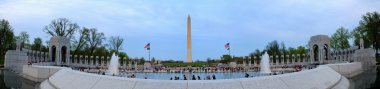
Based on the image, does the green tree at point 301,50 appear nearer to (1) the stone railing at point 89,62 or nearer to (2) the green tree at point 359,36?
(2) the green tree at point 359,36

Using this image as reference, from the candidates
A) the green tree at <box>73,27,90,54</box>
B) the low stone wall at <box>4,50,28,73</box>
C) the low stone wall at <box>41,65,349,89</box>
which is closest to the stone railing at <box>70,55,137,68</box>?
the green tree at <box>73,27,90,54</box>

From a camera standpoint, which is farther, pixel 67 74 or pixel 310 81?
pixel 67 74

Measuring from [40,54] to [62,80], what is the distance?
40.3 metres

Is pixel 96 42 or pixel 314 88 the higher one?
pixel 96 42

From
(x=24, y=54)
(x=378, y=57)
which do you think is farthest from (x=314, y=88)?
(x=378, y=57)

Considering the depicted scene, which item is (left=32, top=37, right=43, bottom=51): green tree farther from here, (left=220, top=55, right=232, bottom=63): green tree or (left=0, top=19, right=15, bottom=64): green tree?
(left=220, top=55, right=232, bottom=63): green tree

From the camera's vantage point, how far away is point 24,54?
38625 mm

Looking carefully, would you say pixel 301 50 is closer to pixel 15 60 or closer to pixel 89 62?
pixel 89 62

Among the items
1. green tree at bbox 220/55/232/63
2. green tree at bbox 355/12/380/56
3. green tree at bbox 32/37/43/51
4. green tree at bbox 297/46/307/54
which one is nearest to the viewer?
green tree at bbox 355/12/380/56

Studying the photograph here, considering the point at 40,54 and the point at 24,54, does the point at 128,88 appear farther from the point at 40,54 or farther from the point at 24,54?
the point at 40,54

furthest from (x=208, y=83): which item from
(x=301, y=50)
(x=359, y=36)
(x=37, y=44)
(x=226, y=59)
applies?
(x=301, y=50)

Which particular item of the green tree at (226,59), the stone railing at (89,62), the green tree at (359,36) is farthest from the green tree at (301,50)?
the stone railing at (89,62)

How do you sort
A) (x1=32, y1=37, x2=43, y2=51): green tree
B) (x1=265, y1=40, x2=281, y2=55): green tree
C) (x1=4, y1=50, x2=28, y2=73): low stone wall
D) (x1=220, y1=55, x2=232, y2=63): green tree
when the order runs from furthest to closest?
(x1=265, y1=40, x2=281, y2=55): green tree → (x1=220, y1=55, x2=232, y2=63): green tree → (x1=32, y1=37, x2=43, y2=51): green tree → (x1=4, y1=50, x2=28, y2=73): low stone wall

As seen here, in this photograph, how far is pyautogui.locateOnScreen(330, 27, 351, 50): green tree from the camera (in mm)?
72188
